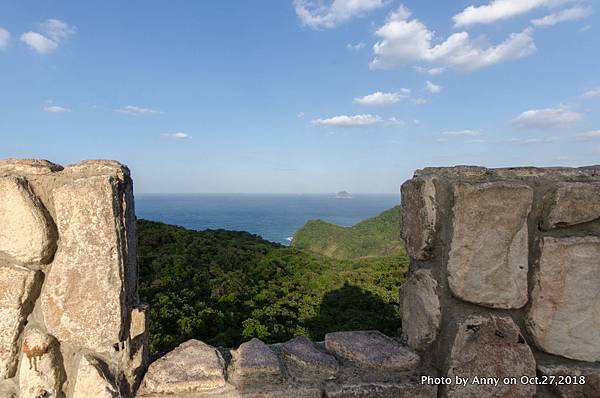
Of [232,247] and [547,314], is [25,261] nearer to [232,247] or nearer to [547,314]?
[547,314]

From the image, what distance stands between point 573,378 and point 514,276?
0.57 metres

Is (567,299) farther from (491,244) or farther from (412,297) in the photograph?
(412,297)

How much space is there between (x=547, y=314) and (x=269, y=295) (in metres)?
4.36

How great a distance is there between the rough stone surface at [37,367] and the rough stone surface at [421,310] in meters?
1.66

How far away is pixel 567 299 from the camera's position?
5.26 ft

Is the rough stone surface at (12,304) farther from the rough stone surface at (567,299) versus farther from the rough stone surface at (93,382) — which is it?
the rough stone surface at (567,299)

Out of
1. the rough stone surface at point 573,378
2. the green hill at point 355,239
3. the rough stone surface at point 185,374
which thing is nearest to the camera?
the rough stone surface at point 185,374

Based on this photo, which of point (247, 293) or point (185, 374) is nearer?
point (185, 374)

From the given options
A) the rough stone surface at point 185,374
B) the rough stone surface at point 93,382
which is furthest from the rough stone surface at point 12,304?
the rough stone surface at point 185,374

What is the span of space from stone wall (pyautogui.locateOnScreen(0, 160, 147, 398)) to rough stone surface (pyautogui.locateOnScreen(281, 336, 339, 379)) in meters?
0.75

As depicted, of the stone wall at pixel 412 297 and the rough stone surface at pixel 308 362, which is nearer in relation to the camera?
the stone wall at pixel 412 297

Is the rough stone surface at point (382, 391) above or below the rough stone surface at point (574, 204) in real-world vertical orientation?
below

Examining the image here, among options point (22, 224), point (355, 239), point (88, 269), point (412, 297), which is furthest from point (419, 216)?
point (355, 239)

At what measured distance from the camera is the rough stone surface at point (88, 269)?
1400 millimetres
